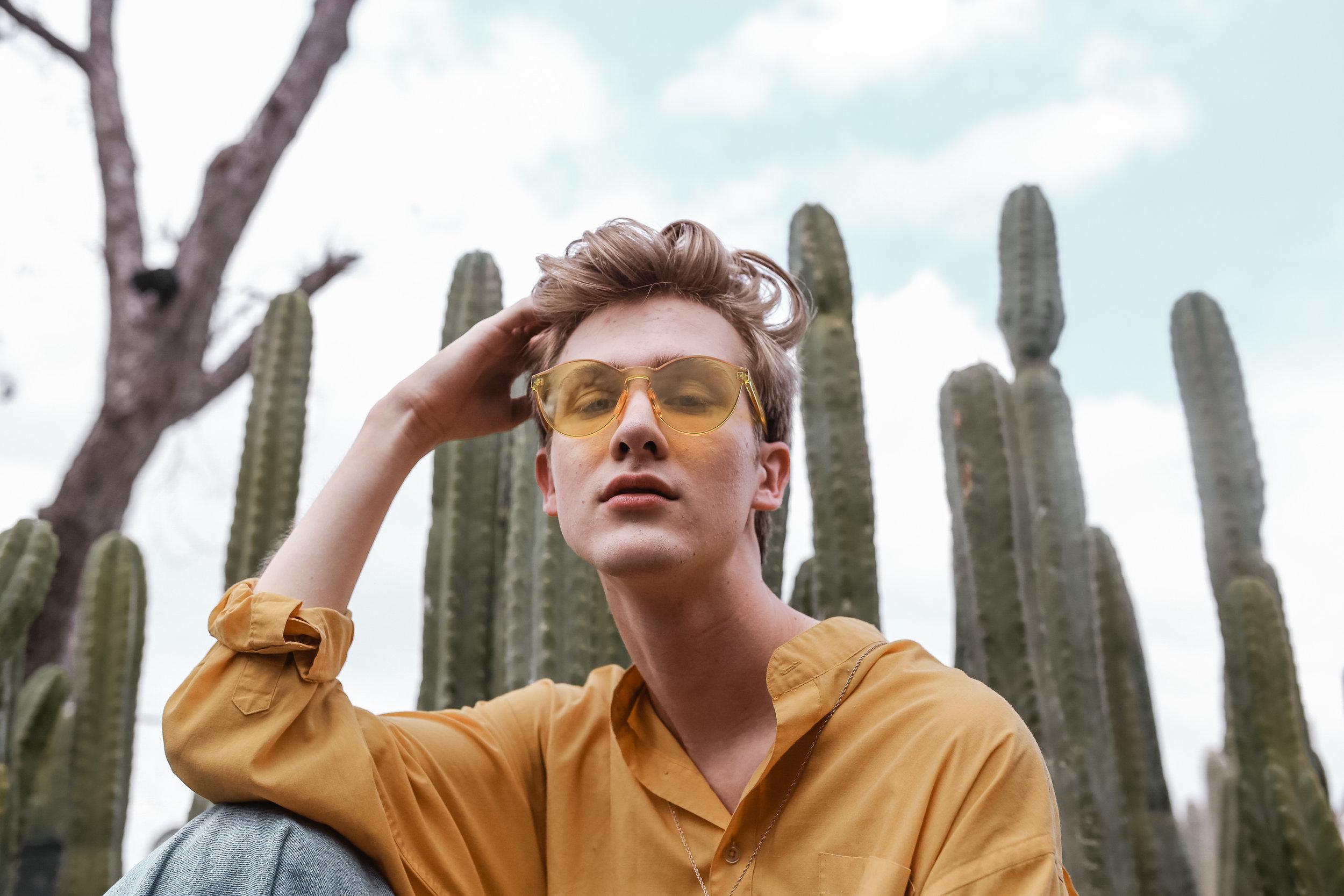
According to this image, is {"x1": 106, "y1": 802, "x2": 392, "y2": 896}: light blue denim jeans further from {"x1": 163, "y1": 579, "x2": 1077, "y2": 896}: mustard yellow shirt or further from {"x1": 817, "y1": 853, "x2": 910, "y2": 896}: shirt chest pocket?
{"x1": 817, "y1": 853, "x2": 910, "y2": 896}: shirt chest pocket

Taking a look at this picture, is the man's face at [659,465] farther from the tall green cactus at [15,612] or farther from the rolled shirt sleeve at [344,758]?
the tall green cactus at [15,612]

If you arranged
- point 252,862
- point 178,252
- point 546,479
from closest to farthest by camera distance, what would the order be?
point 252,862 < point 546,479 < point 178,252

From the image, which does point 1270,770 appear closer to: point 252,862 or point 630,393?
point 630,393

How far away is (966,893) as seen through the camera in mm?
1406

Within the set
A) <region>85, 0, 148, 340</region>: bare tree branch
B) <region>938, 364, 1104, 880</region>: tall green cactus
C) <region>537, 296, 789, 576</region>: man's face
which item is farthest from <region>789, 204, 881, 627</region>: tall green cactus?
<region>85, 0, 148, 340</region>: bare tree branch

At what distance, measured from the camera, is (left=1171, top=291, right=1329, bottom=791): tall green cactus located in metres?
4.36

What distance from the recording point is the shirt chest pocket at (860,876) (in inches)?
57.9

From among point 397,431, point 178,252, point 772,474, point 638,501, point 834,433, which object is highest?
point 178,252

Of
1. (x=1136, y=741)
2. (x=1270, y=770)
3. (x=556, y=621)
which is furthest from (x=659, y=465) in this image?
(x=1136, y=741)

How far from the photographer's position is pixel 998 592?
3.51 m

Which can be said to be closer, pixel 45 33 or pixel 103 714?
pixel 103 714

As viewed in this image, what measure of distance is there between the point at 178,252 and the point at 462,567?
5.80 metres

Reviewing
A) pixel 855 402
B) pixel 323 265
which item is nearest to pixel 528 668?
pixel 855 402

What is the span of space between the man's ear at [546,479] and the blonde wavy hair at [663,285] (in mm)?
58
